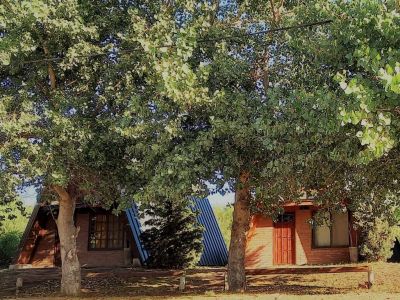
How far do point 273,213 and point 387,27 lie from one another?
8837 millimetres

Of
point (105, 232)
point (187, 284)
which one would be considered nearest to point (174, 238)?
point (187, 284)

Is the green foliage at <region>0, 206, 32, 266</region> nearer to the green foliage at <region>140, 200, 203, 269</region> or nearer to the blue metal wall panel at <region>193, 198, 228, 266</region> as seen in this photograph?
the blue metal wall panel at <region>193, 198, 228, 266</region>

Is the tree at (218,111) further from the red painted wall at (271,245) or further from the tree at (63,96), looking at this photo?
the red painted wall at (271,245)

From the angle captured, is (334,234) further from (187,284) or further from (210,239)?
(187,284)

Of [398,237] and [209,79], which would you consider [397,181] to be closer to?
[209,79]

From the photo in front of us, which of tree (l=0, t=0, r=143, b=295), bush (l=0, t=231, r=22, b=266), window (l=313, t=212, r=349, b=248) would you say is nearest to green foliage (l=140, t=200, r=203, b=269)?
window (l=313, t=212, r=349, b=248)

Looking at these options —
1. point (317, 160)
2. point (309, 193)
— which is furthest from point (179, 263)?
point (317, 160)

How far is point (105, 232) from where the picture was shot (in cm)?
2650

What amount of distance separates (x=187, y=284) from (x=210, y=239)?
9532mm

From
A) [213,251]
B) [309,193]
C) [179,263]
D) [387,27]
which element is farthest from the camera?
[213,251]

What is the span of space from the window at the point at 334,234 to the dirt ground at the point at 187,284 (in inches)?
153

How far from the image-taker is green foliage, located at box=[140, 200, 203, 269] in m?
22.6

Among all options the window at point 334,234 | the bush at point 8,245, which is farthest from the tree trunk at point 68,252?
the bush at point 8,245

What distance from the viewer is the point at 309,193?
50.4ft
